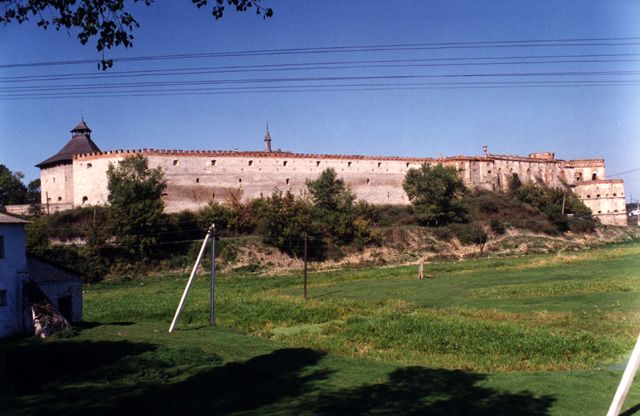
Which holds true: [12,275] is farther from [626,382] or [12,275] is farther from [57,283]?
[626,382]

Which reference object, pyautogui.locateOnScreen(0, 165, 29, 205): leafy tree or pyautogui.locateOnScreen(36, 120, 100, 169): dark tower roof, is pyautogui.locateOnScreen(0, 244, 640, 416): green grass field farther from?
pyautogui.locateOnScreen(0, 165, 29, 205): leafy tree

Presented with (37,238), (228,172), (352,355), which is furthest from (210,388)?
(228,172)

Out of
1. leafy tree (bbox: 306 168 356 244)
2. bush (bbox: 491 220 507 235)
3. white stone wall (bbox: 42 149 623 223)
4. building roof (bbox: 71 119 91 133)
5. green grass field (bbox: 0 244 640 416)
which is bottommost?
green grass field (bbox: 0 244 640 416)

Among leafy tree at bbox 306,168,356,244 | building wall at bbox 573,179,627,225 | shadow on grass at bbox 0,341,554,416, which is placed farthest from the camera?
building wall at bbox 573,179,627,225

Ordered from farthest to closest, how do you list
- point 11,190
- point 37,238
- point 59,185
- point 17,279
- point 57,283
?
point 11,190 < point 59,185 < point 37,238 < point 57,283 < point 17,279

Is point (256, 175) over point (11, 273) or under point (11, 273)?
over

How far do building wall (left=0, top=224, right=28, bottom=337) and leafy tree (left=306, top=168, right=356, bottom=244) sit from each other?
95.8ft

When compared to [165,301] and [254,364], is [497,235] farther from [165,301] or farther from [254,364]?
[254,364]

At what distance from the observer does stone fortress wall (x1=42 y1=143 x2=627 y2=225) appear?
46344 mm

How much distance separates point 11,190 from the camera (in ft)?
183

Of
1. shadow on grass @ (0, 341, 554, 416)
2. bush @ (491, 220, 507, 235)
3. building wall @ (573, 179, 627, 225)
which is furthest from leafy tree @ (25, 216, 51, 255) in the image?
building wall @ (573, 179, 627, 225)

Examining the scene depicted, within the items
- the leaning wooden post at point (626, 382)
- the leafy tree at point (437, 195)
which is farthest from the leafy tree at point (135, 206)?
the leaning wooden post at point (626, 382)

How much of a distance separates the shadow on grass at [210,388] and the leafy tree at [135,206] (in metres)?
24.6

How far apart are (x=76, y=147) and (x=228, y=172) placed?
13.6 meters
